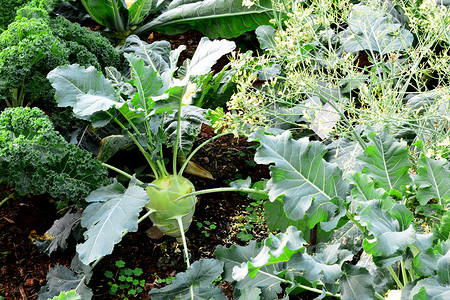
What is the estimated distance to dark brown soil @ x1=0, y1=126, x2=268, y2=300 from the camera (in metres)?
2.68

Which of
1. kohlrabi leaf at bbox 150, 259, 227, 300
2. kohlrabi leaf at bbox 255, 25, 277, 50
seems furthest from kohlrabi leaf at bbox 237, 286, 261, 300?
kohlrabi leaf at bbox 255, 25, 277, 50

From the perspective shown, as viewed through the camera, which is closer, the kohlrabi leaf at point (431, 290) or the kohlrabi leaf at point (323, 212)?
the kohlrabi leaf at point (431, 290)

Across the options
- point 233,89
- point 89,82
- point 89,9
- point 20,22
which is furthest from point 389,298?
point 89,9

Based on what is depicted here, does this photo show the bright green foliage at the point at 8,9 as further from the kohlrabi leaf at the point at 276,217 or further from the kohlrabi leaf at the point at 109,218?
the kohlrabi leaf at the point at 276,217

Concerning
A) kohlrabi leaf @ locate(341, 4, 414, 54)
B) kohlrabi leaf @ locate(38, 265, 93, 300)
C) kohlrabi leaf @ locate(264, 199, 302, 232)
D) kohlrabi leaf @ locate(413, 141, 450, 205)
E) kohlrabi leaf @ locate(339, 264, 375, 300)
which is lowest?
kohlrabi leaf @ locate(38, 265, 93, 300)

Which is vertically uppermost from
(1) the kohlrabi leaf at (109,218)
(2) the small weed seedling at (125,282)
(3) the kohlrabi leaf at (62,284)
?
(1) the kohlrabi leaf at (109,218)

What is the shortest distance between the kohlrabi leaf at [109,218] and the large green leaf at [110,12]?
2.11 m

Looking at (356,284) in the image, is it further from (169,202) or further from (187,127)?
(187,127)

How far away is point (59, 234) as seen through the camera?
267 centimetres

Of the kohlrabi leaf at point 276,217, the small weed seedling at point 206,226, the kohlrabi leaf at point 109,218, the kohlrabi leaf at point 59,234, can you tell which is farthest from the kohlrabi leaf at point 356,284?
the kohlrabi leaf at point 59,234

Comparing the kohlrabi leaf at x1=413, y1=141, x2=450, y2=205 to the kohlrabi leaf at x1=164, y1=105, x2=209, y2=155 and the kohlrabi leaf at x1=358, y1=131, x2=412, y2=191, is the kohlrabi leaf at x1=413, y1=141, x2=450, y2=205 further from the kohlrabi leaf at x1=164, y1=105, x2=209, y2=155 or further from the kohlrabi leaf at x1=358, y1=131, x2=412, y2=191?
the kohlrabi leaf at x1=164, y1=105, x2=209, y2=155

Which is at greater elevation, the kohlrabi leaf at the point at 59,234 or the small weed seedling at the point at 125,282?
the kohlrabi leaf at the point at 59,234

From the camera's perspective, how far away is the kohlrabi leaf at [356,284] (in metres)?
1.89

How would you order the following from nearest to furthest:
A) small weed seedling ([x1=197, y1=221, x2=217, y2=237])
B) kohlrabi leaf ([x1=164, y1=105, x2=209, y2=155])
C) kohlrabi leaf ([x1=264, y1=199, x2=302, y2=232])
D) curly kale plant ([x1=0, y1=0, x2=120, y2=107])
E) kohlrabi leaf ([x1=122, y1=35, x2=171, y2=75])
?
kohlrabi leaf ([x1=264, y1=199, x2=302, y2=232]), curly kale plant ([x1=0, y1=0, x2=120, y2=107]), kohlrabi leaf ([x1=164, y1=105, x2=209, y2=155]), small weed seedling ([x1=197, y1=221, x2=217, y2=237]), kohlrabi leaf ([x1=122, y1=35, x2=171, y2=75])
